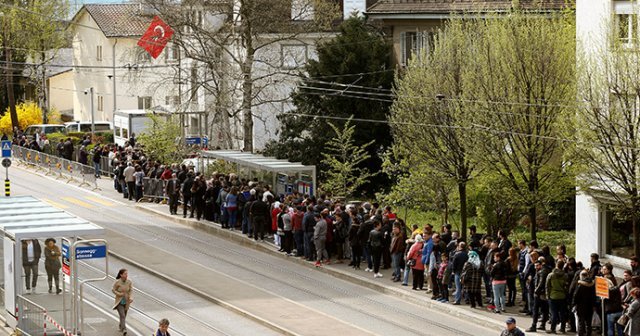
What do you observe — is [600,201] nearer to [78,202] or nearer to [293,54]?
[78,202]

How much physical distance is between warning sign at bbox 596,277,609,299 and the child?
5.21 m

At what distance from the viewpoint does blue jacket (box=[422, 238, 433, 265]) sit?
96.2ft

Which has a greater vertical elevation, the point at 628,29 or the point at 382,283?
the point at 628,29

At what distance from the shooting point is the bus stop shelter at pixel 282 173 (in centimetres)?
3984

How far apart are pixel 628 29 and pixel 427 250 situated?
7.21 m

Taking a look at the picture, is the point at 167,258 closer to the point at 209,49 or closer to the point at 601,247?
the point at 601,247

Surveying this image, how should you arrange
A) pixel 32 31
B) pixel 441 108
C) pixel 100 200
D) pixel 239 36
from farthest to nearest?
pixel 32 31, pixel 239 36, pixel 100 200, pixel 441 108

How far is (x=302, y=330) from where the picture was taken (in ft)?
86.7

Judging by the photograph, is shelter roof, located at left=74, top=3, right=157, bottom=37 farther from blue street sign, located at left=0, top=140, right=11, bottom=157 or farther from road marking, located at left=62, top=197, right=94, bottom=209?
road marking, located at left=62, top=197, right=94, bottom=209

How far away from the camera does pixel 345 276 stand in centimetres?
3266

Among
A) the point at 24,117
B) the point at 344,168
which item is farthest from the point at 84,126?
the point at 344,168

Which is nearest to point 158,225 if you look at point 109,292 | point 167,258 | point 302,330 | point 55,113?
point 167,258

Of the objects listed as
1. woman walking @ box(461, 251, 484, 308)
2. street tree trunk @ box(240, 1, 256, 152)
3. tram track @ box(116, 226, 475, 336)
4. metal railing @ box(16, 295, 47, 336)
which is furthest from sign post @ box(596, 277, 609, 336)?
street tree trunk @ box(240, 1, 256, 152)

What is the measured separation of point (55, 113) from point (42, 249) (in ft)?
213
